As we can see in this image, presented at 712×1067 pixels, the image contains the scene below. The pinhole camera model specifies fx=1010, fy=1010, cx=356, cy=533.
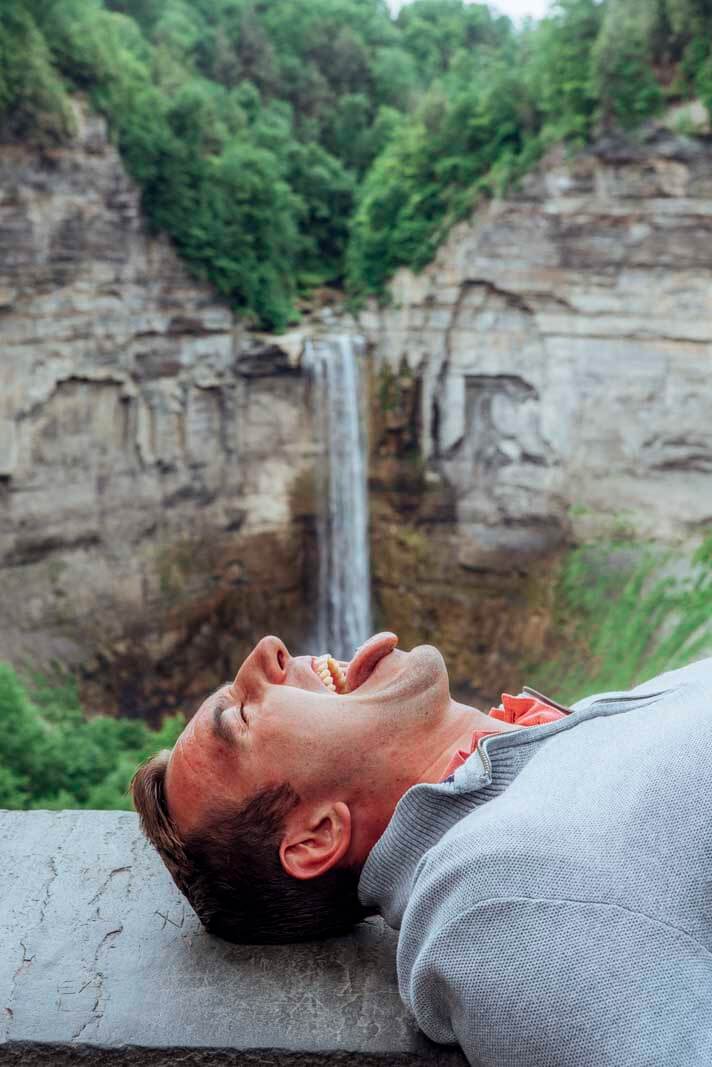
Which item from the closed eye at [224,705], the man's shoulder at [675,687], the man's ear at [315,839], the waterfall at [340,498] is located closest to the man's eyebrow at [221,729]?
the closed eye at [224,705]

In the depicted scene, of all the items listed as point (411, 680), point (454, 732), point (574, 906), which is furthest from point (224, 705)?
point (574, 906)

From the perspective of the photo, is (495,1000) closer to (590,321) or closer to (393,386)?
(590,321)

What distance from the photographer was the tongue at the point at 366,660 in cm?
268

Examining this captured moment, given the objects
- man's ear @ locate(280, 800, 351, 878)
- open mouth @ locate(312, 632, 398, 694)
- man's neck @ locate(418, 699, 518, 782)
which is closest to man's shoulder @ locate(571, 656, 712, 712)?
man's neck @ locate(418, 699, 518, 782)

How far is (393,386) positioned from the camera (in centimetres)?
1916

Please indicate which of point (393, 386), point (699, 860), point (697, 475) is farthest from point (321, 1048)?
point (393, 386)

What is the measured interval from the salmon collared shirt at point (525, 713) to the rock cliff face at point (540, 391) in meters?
14.9

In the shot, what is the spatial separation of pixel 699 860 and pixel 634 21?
16215 millimetres

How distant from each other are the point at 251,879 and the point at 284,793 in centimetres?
22

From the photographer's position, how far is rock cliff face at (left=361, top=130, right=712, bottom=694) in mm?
16297

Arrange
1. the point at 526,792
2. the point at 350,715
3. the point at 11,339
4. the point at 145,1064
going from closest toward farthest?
the point at 526,792, the point at 145,1064, the point at 350,715, the point at 11,339

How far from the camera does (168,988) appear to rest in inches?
95.0

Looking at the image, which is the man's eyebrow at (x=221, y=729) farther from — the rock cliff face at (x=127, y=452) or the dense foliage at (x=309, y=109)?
the dense foliage at (x=309, y=109)

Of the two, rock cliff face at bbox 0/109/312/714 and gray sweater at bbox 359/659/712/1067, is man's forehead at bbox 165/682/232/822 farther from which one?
rock cliff face at bbox 0/109/312/714
